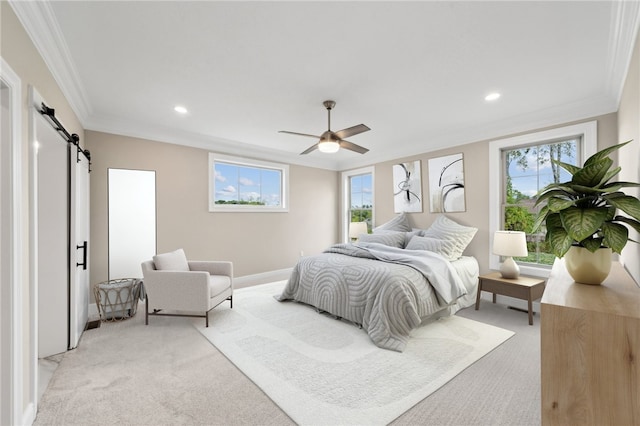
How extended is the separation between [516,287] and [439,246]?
0.99 meters

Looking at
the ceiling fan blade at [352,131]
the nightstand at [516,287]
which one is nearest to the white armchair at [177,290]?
the ceiling fan blade at [352,131]

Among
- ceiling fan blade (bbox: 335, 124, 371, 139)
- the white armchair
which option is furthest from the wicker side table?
ceiling fan blade (bbox: 335, 124, 371, 139)

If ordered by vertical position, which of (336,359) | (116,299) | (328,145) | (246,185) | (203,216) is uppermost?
(328,145)

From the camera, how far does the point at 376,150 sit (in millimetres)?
5508

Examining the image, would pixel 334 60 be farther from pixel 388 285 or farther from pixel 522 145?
pixel 522 145

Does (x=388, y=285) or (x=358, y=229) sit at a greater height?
(x=358, y=229)

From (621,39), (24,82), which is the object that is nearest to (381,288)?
(621,39)

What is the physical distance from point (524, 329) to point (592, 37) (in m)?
2.80

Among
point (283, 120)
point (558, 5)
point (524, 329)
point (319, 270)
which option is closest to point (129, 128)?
point (283, 120)

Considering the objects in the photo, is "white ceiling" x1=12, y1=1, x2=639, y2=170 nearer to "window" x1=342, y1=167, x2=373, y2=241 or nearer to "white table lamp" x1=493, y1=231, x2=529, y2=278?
"white table lamp" x1=493, y1=231, x2=529, y2=278

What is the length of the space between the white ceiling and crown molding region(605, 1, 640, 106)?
1cm

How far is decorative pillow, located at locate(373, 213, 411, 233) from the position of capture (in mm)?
5000

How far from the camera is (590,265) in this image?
1324 mm

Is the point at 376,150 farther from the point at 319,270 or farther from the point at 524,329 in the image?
the point at 524,329
